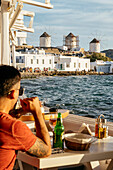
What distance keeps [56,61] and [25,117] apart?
215 ft

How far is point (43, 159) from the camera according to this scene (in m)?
1.68

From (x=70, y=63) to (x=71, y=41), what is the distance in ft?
118

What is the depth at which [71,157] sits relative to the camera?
5.91 feet

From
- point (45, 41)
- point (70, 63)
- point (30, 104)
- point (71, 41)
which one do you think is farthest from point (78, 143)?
point (71, 41)

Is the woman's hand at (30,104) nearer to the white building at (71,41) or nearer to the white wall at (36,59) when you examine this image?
the white wall at (36,59)

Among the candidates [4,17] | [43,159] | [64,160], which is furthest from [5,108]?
[4,17]

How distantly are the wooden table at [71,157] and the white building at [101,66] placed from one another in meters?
80.0

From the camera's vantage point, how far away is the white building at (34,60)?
2346 inches

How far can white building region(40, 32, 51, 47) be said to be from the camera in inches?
3605

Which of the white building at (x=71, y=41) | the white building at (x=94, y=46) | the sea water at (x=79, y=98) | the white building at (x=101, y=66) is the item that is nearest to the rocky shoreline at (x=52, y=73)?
the sea water at (x=79, y=98)

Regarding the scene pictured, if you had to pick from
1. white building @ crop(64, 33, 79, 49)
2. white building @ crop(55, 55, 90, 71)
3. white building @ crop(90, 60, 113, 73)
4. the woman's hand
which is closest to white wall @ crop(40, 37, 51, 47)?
white building @ crop(64, 33, 79, 49)

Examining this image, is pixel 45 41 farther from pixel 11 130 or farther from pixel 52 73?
pixel 11 130

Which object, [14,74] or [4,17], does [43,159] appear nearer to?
[14,74]

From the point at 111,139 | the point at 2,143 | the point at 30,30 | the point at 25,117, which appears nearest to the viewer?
the point at 2,143
